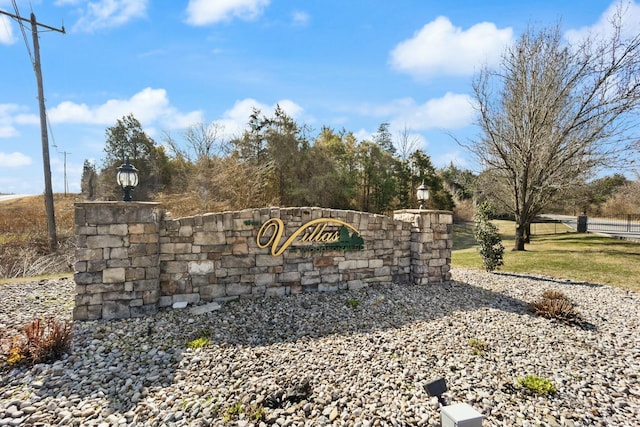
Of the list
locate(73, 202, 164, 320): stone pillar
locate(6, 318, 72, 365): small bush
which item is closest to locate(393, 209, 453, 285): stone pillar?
locate(73, 202, 164, 320): stone pillar

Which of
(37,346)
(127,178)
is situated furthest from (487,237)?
(37,346)

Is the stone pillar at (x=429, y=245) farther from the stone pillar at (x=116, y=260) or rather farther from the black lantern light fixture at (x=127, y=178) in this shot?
the black lantern light fixture at (x=127, y=178)

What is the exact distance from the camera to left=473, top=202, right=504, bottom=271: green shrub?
944cm

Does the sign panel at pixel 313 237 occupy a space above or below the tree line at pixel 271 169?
below

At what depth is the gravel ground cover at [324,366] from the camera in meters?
3.19

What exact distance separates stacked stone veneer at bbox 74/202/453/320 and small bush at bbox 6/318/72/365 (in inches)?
38.5

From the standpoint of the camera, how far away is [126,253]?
5.21 meters

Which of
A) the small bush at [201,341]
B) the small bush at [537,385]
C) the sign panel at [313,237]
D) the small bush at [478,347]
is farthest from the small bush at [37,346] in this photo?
the small bush at [537,385]

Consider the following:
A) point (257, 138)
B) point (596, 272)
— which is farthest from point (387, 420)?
point (257, 138)

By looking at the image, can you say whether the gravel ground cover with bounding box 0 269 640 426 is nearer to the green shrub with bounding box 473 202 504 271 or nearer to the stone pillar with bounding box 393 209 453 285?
the stone pillar with bounding box 393 209 453 285

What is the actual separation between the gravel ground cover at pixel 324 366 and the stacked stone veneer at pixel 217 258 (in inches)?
14.0

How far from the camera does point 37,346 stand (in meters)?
3.91

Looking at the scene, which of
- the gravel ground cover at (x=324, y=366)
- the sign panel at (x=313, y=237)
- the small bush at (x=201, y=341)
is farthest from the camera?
the sign panel at (x=313, y=237)

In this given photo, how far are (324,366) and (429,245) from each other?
4.46 m
